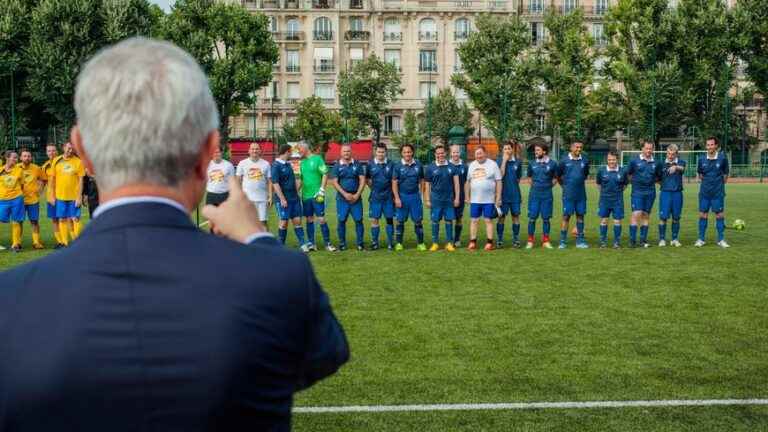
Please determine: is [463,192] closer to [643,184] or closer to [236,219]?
[643,184]

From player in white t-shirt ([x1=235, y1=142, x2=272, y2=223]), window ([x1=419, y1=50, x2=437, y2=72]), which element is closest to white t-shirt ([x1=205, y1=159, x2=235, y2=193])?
player in white t-shirt ([x1=235, y1=142, x2=272, y2=223])

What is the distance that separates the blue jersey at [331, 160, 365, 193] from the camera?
606 inches

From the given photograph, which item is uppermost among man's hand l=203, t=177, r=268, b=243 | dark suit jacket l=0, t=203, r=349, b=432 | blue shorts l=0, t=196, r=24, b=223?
man's hand l=203, t=177, r=268, b=243

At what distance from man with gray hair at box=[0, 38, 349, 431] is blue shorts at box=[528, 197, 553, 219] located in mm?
14133

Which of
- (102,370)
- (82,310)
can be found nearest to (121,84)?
(82,310)

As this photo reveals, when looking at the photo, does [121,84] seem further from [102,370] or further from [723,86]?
[723,86]

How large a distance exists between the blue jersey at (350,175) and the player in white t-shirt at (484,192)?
6.82 feet

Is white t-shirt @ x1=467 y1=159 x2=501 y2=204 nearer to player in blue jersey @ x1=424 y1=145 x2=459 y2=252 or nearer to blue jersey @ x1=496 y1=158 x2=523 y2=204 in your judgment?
player in blue jersey @ x1=424 y1=145 x2=459 y2=252

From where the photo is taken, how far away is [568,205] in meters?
15.3

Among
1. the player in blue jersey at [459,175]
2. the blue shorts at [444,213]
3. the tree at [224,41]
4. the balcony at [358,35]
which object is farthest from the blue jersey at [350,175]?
the balcony at [358,35]

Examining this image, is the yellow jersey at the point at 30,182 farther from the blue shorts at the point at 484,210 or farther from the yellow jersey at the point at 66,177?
the blue shorts at the point at 484,210

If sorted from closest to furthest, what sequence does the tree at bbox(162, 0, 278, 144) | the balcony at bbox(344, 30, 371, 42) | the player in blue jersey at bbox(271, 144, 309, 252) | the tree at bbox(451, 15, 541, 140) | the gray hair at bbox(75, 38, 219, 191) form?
the gray hair at bbox(75, 38, 219, 191) → the player in blue jersey at bbox(271, 144, 309, 252) → the tree at bbox(162, 0, 278, 144) → the tree at bbox(451, 15, 541, 140) → the balcony at bbox(344, 30, 371, 42)

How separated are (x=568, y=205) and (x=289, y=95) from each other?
5652 centimetres

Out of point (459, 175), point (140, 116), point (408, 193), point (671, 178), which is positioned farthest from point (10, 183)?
point (140, 116)
